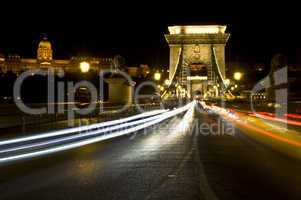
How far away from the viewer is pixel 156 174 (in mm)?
10047

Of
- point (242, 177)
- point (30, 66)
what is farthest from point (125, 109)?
point (30, 66)

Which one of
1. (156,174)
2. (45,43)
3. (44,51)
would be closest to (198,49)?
(45,43)

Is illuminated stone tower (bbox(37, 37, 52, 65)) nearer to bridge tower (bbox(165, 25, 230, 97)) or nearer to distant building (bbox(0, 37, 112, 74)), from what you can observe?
distant building (bbox(0, 37, 112, 74))

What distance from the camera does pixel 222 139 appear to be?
61.4ft

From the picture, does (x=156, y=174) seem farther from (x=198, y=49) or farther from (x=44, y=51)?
(x=44, y=51)

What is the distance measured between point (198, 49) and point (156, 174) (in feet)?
389

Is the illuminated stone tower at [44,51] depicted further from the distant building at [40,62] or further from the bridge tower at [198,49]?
the bridge tower at [198,49]

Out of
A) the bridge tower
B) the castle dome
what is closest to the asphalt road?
the bridge tower

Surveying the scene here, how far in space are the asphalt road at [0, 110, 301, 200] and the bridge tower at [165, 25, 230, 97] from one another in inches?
4283

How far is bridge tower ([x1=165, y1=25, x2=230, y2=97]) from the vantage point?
12600cm

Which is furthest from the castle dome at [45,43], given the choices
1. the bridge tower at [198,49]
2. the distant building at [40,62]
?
the bridge tower at [198,49]

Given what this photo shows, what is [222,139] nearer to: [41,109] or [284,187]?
[284,187]

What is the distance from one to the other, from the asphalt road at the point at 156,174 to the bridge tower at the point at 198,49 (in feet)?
357

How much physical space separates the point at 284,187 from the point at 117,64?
2893 cm
